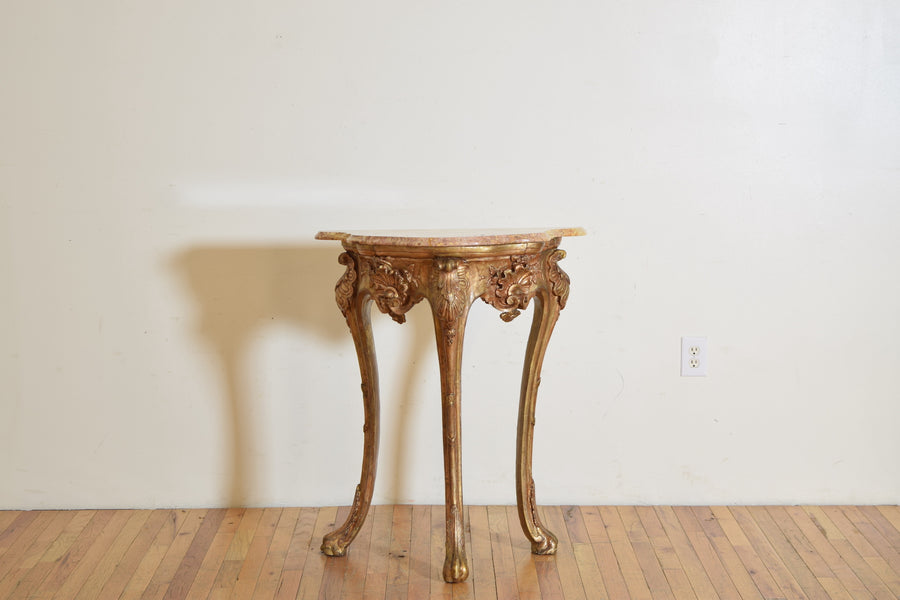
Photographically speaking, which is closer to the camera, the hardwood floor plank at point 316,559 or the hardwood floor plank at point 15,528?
the hardwood floor plank at point 316,559

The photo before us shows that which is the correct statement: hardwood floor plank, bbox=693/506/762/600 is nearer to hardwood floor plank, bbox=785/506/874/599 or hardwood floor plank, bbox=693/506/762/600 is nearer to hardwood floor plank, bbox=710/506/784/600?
hardwood floor plank, bbox=710/506/784/600

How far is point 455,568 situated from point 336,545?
31 centimetres

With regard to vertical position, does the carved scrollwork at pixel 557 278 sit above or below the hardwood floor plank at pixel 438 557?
above

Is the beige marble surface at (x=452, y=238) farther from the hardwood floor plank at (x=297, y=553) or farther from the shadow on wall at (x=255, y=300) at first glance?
the hardwood floor plank at (x=297, y=553)

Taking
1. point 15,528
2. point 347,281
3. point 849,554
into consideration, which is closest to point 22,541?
point 15,528

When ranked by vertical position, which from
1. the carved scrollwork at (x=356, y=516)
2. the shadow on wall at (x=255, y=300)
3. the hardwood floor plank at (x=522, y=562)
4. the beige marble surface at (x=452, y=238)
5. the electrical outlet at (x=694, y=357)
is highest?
the beige marble surface at (x=452, y=238)

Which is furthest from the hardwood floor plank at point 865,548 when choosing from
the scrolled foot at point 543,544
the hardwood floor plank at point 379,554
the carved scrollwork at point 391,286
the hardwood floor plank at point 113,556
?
the hardwood floor plank at point 113,556

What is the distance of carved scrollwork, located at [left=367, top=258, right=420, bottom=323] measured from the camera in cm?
169

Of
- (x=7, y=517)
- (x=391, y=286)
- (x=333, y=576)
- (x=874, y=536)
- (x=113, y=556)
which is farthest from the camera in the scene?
(x=7, y=517)

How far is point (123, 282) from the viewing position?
2180mm

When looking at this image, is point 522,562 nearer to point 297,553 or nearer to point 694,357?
point 297,553

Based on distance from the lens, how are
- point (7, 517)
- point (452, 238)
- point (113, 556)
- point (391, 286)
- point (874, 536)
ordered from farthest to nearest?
point (7, 517), point (874, 536), point (113, 556), point (391, 286), point (452, 238)

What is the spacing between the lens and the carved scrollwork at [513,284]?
1710mm

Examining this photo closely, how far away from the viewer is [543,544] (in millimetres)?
1944
